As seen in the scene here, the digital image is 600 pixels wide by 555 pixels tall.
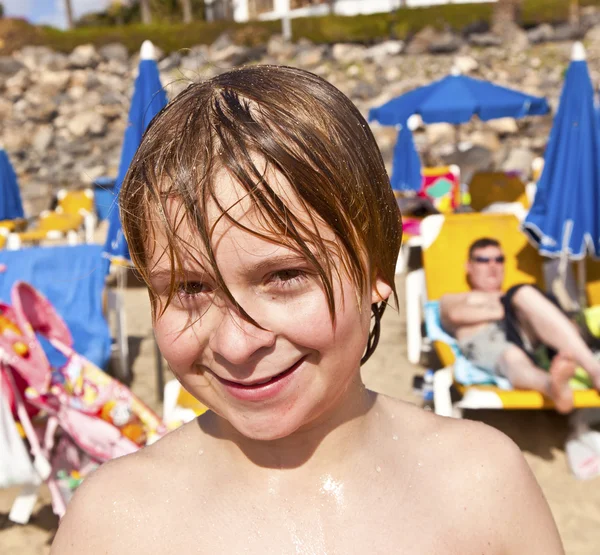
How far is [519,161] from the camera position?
601 inches

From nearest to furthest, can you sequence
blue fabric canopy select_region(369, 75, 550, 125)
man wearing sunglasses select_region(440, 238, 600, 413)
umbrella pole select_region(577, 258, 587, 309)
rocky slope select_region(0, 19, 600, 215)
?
man wearing sunglasses select_region(440, 238, 600, 413) → umbrella pole select_region(577, 258, 587, 309) → blue fabric canopy select_region(369, 75, 550, 125) → rocky slope select_region(0, 19, 600, 215)

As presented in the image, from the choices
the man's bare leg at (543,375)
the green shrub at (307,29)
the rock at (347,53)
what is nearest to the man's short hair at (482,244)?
the man's bare leg at (543,375)

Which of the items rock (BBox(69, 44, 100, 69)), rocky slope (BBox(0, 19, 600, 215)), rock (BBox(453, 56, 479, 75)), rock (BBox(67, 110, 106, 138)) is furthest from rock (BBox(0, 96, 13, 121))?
rock (BBox(453, 56, 479, 75))

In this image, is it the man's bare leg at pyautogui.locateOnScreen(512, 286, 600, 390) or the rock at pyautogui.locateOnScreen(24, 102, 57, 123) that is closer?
the man's bare leg at pyautogui.locateOnScreen(512, 286, 600, 390)

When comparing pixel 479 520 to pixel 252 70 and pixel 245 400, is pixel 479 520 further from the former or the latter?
pixel 252 70

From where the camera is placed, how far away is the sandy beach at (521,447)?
3.39 meters

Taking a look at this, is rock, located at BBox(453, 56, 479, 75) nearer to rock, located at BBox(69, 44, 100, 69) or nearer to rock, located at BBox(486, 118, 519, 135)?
rock, located at BBox(486, 118, 519, 135)

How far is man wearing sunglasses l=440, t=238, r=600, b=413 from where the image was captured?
3754 millimetres

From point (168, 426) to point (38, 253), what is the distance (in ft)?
9.24

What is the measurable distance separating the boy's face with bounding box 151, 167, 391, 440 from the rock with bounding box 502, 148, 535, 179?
49.2ft

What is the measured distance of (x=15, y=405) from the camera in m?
3.24

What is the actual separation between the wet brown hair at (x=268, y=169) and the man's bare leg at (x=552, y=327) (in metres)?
3.20

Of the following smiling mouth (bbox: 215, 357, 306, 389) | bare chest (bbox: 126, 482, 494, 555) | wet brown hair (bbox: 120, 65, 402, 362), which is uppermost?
wet brown hair (bbox: 120, 65, 402, 362)

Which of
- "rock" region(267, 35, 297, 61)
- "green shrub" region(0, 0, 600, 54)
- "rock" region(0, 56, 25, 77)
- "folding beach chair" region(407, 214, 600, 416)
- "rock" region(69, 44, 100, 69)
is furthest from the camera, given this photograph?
"green shrub" region(0, 0, 600, 54)
